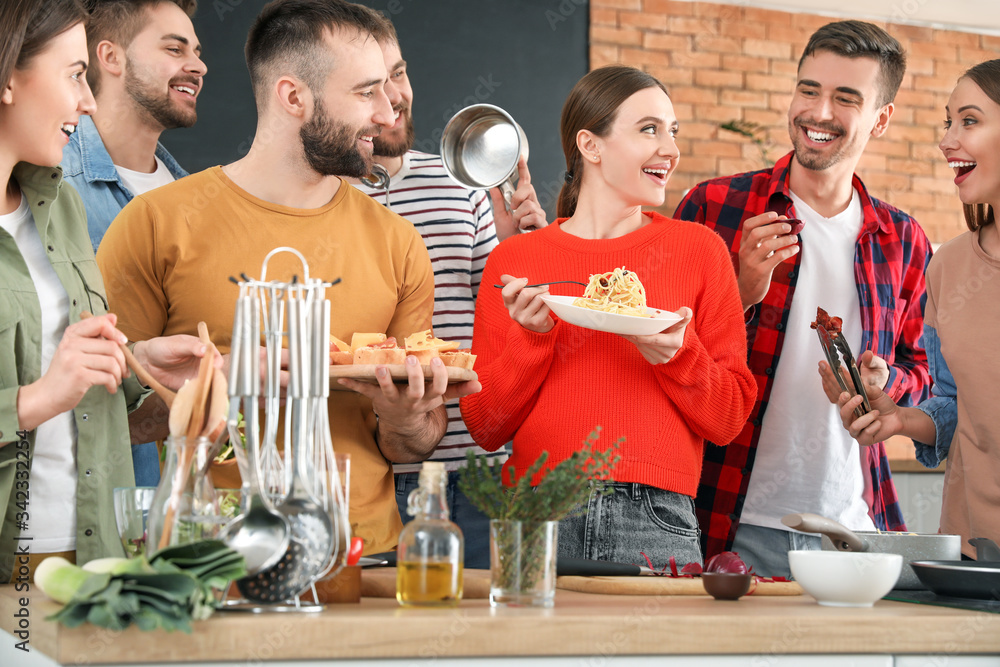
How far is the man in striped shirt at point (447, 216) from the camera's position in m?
2.38

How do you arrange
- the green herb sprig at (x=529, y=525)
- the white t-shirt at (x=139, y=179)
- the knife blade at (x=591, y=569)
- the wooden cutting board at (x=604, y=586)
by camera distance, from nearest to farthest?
the green herb sprig at (x=529, y=525) < the wooden cutting board at (x=604, y=586) < the knife blade at (x=591, y=569) < the white t-shirt at (x=139, y=179)

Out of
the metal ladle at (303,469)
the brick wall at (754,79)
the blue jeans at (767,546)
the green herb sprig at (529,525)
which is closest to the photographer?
the metal ladle at (303,469)

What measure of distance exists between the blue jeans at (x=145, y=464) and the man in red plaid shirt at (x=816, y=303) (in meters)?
1.40

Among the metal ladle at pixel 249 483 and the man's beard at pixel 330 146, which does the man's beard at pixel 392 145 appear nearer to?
the man's beard at pixel 330 146

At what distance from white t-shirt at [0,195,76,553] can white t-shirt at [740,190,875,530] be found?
5.30ft

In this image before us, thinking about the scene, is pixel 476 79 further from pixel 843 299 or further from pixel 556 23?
pixel 843 299

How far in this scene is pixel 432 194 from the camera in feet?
8.19

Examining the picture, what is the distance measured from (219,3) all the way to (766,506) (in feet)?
11.5

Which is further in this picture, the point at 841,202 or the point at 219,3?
the point at 219,3

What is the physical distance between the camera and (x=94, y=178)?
2596mm

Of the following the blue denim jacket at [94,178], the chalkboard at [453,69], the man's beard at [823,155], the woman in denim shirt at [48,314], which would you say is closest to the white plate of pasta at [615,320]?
the woman in denim shirt at [48,314]

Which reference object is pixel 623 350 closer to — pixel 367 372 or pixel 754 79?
pixel 367 372

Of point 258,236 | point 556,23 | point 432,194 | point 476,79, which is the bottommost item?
point 258,236

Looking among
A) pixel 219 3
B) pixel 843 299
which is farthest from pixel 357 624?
pixel 219 3
